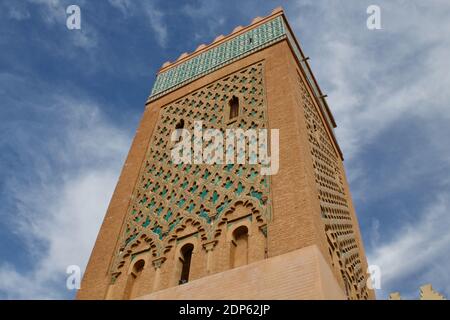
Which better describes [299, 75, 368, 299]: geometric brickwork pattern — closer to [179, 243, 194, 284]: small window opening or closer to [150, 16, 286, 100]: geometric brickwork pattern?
[150, 16, 286, 100]: geometric brickwork pattern

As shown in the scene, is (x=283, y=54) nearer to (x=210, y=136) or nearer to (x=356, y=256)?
(x=210, y=136)

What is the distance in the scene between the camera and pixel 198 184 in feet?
16.3

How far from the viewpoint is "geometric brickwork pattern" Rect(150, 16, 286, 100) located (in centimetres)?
654

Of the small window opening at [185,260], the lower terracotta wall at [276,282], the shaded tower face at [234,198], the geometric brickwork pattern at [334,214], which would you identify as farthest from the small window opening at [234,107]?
the lower terracotta wall at [276,282]

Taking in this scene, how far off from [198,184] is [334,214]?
1.47 m

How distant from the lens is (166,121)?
641cm

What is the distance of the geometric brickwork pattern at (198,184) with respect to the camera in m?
4.43

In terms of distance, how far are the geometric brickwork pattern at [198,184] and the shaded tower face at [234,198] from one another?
0.01 metres

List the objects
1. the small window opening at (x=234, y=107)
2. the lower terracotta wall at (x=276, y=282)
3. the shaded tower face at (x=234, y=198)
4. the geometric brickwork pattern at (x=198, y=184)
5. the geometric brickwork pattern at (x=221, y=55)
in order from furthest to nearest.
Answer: the geometric brickwork pattern at (x=221, y=55)
the small window opening at (x=234, y=107)
the geometric brickwork pattern at (x=198, y=184)
the shaded tower face at (x=234, y=198)
the lower terracotta wall at (x=276, y=282)

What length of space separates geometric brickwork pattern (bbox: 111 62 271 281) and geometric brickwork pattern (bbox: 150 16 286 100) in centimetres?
46
